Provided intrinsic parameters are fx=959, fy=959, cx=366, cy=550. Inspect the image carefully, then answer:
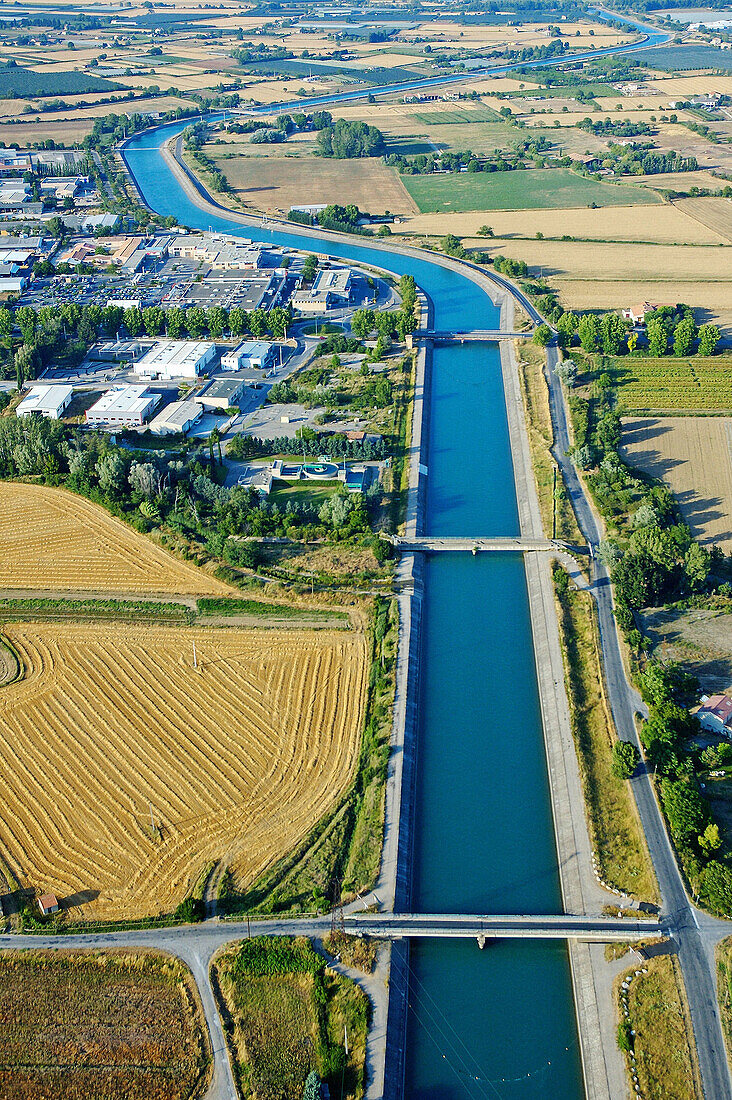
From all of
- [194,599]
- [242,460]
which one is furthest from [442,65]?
[194,599]

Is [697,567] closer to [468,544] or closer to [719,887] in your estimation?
[468,544]

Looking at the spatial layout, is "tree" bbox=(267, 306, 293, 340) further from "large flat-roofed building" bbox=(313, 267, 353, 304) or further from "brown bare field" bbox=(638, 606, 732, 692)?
"brown bare field" bbox=(638, 606, 732, 692)

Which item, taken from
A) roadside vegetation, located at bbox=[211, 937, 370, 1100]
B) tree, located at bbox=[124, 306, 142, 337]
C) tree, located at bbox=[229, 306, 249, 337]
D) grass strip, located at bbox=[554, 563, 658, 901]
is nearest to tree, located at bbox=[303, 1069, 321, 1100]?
roadside vegetation, located at bbox=[211, 937, 370, 1100]

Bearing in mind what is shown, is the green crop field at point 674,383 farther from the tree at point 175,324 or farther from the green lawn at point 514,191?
the green lawn at point 514,191

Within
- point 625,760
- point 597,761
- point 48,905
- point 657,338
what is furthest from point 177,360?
point 625,760

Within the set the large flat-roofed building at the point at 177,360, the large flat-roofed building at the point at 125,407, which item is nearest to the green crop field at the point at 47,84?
the large flat-roofed building at the point at 177,360

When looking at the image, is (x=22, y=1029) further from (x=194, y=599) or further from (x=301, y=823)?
(x=194, y=599)
